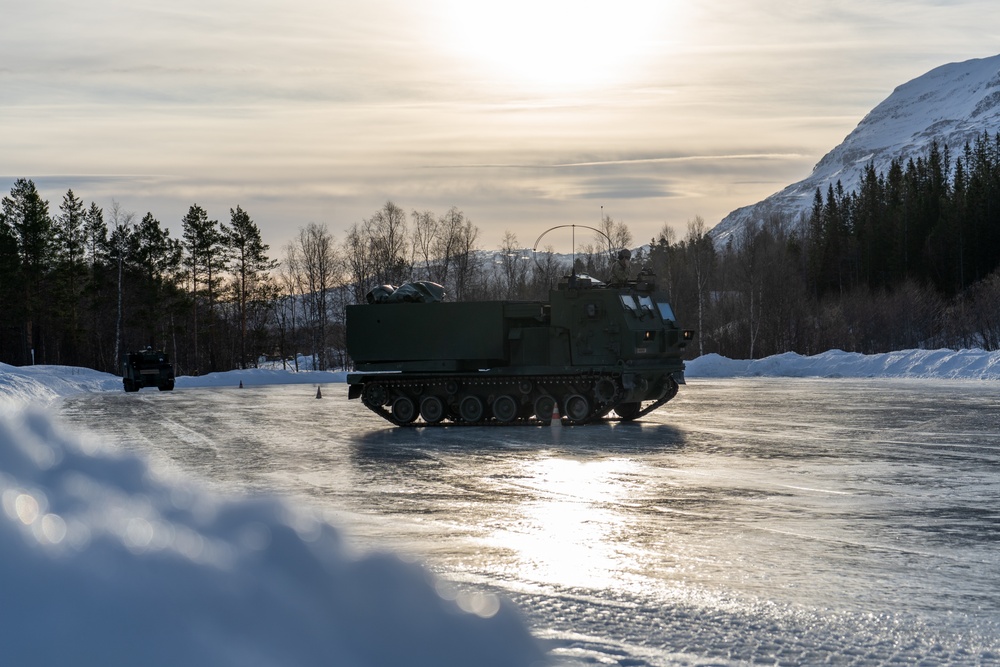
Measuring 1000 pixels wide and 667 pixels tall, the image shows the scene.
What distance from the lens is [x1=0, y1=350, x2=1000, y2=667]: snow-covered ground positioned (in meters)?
4.53

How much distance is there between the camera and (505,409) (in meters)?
23.0

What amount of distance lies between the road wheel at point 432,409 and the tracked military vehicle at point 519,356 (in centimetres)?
2

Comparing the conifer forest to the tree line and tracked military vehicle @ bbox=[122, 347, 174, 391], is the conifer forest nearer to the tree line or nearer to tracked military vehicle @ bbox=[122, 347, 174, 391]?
the tree line

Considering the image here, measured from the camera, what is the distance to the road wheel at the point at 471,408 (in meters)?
23.2

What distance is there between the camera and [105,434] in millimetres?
21516

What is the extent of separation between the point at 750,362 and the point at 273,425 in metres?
33.7

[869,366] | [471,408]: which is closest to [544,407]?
[471,408]

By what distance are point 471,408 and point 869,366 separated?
27.5 meters

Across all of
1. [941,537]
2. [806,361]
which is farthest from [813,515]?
[806,361]

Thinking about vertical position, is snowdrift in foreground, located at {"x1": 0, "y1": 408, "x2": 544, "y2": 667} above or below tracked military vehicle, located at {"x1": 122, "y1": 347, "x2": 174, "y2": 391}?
below

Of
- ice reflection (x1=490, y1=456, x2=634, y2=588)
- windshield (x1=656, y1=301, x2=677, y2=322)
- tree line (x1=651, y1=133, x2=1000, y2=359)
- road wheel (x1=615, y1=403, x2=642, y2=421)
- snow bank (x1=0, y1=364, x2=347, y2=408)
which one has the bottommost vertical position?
ice reflection (x1=490, y1=456, x2=634, y2=588)

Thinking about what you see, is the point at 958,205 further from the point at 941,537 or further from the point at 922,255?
the point at 941,537

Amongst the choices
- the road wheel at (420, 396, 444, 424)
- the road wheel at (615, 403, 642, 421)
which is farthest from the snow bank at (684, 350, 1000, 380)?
the road wheel at (420, 396, 444, 424)

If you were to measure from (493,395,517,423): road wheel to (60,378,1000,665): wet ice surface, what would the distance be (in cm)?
104
